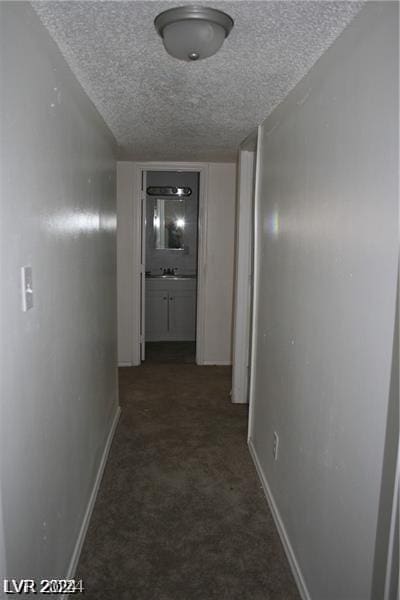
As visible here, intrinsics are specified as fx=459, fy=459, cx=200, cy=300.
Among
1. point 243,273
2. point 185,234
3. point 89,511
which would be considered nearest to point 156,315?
point 185,234

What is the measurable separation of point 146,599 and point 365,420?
1192mm

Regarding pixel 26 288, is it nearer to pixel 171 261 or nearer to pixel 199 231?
pixel 199 231

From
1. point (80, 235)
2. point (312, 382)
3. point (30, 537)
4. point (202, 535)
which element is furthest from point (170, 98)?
point (202, 535)

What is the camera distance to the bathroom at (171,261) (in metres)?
5.72

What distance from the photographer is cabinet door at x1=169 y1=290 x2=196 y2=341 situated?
577 cm

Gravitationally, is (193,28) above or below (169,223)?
above

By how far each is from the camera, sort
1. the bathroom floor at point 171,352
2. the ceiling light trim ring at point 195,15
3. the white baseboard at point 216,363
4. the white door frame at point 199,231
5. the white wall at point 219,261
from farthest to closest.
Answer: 1. the bathroom floor at point 171,352
2. the white baseboard at point 216,363
3. the white wall at point 219,261
4. the white door frame at point 199,231
5. the ceiling light trim ring at point 195,15

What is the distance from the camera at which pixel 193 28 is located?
4.50 feet

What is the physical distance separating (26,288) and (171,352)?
13.9 ft

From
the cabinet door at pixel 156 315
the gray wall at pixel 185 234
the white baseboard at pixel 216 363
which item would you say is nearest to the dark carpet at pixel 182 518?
the white baseboard at pixel 216 363

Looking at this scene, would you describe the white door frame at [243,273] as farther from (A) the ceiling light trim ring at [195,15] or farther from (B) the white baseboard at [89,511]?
(A) the ceiling light trim ring at [195,15]

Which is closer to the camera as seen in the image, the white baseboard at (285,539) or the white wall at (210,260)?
the white baseboard at (285,539)

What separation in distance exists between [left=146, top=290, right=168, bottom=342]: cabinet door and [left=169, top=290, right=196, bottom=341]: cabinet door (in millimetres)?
75

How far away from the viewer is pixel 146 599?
69.7 inches
